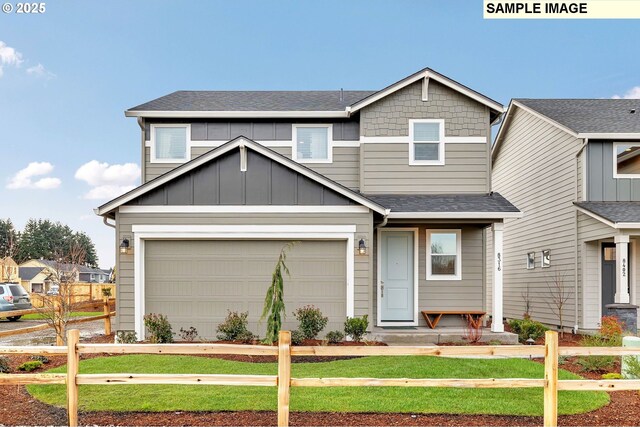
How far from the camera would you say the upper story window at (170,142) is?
1411cm

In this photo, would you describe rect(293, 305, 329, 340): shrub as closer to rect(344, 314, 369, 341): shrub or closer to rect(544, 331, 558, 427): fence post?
rect(344, 314, 369, 341): shrub

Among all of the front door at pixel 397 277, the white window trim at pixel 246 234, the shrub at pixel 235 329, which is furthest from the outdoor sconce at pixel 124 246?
the front door at pixel 397 277

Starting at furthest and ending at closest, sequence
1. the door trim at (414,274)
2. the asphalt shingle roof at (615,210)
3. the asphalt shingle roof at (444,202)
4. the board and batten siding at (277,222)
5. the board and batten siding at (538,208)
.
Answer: the board and batten siding at (538,208), the door trim at (414,274), the asphalt shingle roof at (615,210), the asphalt shingle roof at (444,202), the board and batten siding at (277,222)

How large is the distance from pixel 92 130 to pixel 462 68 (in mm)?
17288

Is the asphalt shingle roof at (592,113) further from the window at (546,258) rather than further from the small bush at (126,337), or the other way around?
the small bush at (126,337)

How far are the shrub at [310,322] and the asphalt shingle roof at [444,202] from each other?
3204 millimetres

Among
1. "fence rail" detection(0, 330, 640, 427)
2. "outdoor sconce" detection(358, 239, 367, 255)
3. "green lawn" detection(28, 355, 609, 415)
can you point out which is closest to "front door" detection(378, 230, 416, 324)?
"outdoor sconce" detection(358, 239, 367, 255)

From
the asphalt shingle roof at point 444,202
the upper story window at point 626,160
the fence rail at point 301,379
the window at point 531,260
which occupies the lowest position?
the fence rail at point 301,379

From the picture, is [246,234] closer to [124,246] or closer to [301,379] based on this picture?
[124,246]

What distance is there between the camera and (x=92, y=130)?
2411 centimetres

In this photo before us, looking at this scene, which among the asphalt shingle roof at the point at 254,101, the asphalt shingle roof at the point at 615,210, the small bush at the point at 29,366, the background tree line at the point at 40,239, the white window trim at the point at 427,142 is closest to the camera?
the small bush at the point at 29,366

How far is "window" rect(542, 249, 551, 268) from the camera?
15.8 m

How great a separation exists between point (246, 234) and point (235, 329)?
6.83 ft

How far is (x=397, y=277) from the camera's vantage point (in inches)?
516
